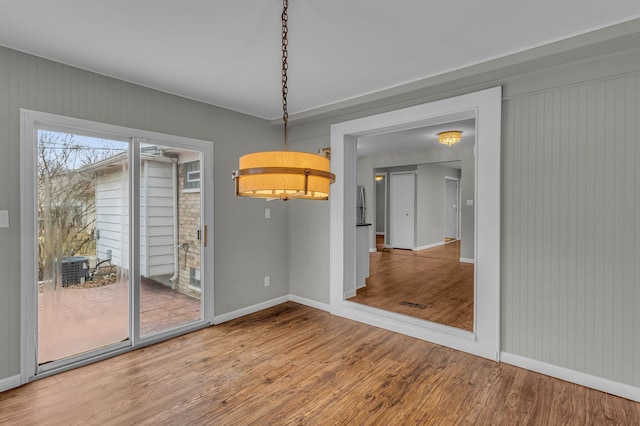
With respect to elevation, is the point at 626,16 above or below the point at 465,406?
above

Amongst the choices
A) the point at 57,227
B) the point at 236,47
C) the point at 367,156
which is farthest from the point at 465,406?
the point at 367,156

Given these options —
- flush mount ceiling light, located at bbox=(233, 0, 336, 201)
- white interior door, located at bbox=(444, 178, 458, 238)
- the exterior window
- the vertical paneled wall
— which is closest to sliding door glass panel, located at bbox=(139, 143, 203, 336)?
the exterior window

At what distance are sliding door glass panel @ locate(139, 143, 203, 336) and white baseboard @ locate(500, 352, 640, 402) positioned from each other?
10.3ft

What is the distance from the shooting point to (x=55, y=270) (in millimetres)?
→ 2734

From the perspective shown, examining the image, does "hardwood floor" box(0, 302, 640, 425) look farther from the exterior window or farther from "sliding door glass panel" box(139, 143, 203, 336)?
the exterior window

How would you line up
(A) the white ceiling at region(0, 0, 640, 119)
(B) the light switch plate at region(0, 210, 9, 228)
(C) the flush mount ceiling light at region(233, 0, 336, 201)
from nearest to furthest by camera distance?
1. (C) the flush mount ceiling light at region(233, 0, 336, 201)
2. (A) the white ceiling at region(0, 0, 640, 119)
3. (B) the light switch plate at region(0, 210, 9, 228)

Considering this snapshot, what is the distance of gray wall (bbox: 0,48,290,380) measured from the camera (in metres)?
2.45

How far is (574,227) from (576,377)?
114cm

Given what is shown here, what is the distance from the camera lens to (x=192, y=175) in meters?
3.61

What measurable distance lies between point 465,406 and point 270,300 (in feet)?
8.86

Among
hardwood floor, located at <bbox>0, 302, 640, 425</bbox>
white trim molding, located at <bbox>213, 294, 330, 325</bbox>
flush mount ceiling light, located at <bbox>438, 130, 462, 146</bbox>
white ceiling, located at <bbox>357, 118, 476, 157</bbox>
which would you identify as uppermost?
white ceiling, located at <bbox>357, 118, 476, 157</bbox>

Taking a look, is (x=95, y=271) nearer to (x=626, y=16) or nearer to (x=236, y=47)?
(x=236, y=47)

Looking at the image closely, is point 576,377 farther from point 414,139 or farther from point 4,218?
point 414,139

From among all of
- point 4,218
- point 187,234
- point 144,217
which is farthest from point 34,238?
point 187,234
